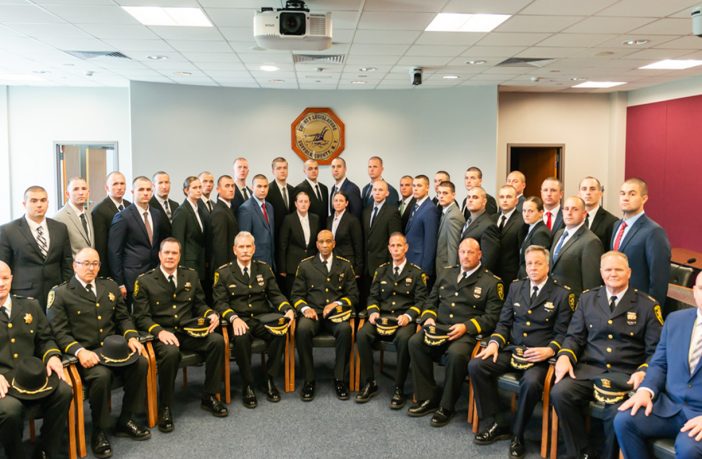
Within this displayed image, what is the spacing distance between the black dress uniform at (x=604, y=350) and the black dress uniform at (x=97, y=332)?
277 centimetres

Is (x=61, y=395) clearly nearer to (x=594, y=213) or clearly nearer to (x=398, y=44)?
(x=594, y=213)

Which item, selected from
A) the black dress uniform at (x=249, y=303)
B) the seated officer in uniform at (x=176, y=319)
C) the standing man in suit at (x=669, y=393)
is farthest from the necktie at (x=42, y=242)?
the standing man in suit at (x=669, y=393)

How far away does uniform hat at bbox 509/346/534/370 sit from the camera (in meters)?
3.82

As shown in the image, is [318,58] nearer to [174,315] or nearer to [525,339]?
[174,315]

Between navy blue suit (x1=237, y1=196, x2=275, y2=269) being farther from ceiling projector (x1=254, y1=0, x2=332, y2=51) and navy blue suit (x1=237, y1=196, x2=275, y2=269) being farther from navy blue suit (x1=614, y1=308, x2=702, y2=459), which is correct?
navy blue suit (x1=614, y1=308, x2=702, y2=459)

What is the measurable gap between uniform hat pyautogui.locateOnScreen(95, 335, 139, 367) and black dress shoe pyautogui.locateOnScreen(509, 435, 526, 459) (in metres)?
2.59

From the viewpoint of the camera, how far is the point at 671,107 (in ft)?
31.3

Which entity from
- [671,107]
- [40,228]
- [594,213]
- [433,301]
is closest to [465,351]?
[433,301]

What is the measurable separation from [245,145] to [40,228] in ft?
19.0

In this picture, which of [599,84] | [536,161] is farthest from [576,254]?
[536,161]

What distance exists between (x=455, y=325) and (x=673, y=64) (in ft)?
18.5

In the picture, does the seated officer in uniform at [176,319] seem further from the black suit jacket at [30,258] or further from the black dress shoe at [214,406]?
the black suit jacket at [30,258]

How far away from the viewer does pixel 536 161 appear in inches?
455

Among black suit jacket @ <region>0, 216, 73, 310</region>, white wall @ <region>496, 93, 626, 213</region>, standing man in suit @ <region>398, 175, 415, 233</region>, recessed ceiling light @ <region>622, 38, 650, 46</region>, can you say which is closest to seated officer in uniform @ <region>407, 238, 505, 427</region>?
standing man in suit @ <region>398, 175, 415, 233</region>
